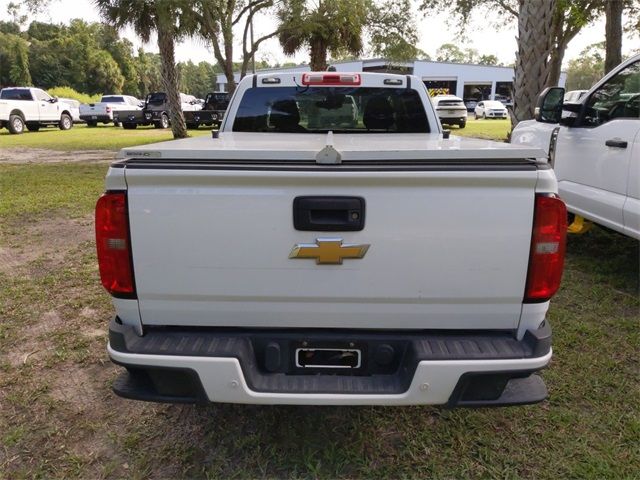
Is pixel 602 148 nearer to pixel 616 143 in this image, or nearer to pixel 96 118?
pixel 616 143

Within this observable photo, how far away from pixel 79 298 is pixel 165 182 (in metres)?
2.94

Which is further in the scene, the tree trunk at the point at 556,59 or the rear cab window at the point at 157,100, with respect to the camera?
the rear cab window at the point at 157,100

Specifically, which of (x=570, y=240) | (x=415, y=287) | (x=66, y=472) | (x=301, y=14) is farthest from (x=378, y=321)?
(x=301, y=14)

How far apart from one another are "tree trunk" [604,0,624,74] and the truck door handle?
370 inches

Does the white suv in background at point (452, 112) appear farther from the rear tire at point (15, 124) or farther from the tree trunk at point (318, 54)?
the rear tire at point (15, 124)

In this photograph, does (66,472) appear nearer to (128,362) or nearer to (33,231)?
(128,362)

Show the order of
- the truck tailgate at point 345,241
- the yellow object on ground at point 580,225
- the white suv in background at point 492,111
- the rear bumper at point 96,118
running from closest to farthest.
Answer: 1. the truck tailgate at point 345,241
2. the yellow object on ground at point 580,225
3. the rear bumper at point 96,118
4. the white suv in background at point 492,111

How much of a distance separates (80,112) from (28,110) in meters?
6.39

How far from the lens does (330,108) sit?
447 centimetres

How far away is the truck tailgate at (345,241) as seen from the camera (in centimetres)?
201

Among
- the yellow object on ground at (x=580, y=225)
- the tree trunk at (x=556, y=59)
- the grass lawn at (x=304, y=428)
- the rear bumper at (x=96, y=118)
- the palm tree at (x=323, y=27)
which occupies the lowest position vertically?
the grass lawn at (x=304, y=428)

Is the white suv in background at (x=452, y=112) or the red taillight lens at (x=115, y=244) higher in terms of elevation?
the white suv in background at (x=452, y=112)

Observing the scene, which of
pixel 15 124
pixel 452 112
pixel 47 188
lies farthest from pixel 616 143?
pixel 15 124

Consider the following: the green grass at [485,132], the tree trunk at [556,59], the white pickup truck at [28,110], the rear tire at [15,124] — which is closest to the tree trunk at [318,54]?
the green grass at [485,132]
